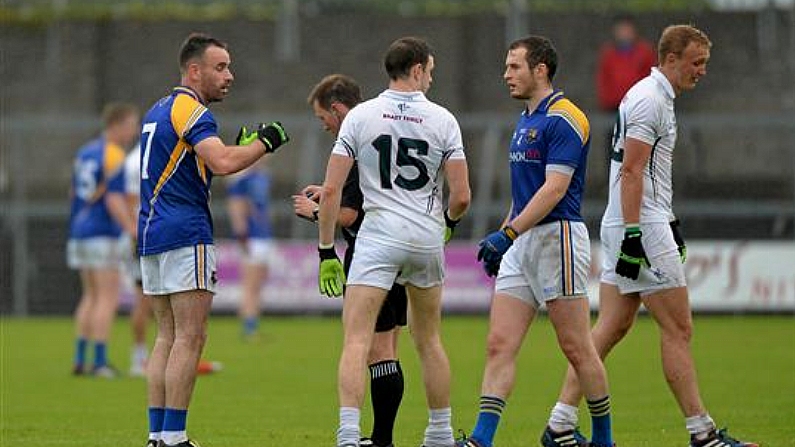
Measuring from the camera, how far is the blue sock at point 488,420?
10.4 metres

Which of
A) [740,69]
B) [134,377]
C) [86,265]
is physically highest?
[740,69]

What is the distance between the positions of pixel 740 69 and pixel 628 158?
17760mm

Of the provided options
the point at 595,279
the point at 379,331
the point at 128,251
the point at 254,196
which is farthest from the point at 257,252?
the point at 379,331

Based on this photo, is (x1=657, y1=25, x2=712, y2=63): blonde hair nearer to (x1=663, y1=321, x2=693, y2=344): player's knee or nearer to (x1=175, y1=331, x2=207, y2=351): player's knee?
(x1=663, y1=321, x2=693, y2=344): player's knee

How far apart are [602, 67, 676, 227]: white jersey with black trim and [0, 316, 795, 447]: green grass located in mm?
1575

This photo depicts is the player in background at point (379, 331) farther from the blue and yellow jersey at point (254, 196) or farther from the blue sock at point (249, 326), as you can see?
the blue and yellow jersey at point (254, 196)

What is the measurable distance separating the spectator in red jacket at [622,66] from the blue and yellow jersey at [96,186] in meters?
10.6

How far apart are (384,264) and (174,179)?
1.44 m

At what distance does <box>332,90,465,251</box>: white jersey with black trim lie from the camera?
1009 cm

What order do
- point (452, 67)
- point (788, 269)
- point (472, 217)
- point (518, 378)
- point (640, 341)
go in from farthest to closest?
point (452, 67), point (472, 217), point (788, 269), point (640, 341), point (518, 378)

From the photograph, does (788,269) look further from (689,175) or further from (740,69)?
(740,69)

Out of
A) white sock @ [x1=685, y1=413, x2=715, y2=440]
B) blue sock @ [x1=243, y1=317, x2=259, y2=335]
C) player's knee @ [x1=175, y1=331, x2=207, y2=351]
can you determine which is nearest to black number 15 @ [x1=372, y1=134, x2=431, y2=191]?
player's knee @ [x1=175, y1=331, x2=207, y2=351]

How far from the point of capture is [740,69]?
91.5 ft

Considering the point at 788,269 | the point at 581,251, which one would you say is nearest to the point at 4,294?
the point at 788,269
